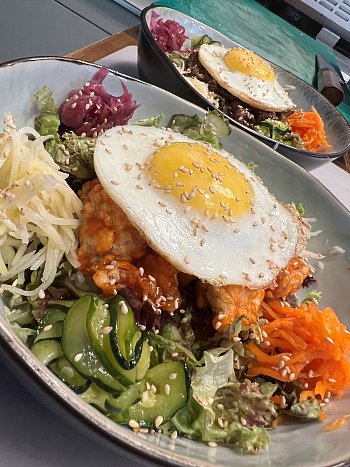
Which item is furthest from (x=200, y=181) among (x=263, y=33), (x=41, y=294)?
(x=263, y=33)

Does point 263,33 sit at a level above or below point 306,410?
below

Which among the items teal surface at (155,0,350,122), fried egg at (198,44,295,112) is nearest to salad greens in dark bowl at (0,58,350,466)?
fried egg at (198,44,295,112)

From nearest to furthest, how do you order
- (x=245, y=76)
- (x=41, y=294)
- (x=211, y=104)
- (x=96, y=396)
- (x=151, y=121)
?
(x=96, y=396), (x=41, y=294), (x=151, y=121), (x=211, y=104), (x=245, y=76)

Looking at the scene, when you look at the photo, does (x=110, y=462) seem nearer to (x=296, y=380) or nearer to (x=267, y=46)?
(x=296, y=380)

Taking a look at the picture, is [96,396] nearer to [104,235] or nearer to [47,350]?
[47,350]

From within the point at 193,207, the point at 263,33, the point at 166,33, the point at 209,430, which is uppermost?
the point at 193,207

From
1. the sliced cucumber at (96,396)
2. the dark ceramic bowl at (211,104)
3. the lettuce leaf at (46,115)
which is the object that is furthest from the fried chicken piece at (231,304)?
the dark ceramic bowl at (211,104)
